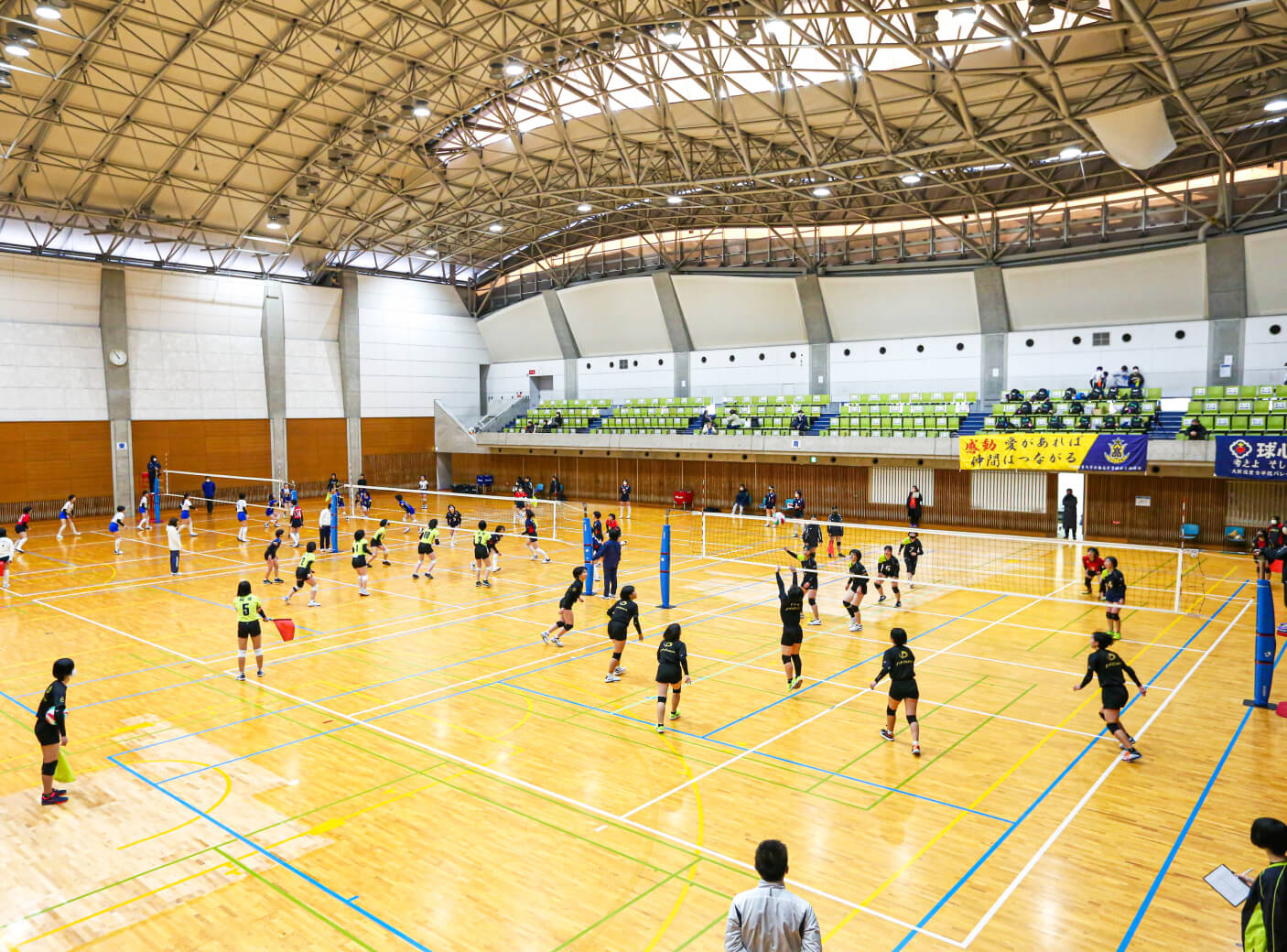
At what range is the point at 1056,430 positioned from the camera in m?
31.3

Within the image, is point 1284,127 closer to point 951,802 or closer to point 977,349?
point 977,349

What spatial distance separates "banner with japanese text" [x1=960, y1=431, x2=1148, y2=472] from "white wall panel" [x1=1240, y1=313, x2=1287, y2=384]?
7101 millimetres

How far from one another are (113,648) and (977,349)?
3613cm

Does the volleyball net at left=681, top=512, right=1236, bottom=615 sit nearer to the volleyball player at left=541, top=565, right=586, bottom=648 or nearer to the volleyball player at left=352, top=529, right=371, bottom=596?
the volleyball player at left=541, top=565, right=586, bottom=648

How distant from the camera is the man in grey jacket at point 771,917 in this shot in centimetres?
452

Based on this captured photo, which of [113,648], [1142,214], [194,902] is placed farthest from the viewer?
[1142,214]

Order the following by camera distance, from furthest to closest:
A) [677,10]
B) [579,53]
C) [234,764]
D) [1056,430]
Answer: [1056,430], [579,53], [677,10], [234,764]

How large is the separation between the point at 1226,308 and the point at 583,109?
27.0 meters

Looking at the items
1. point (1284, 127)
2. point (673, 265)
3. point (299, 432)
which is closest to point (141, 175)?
point (299, 432)

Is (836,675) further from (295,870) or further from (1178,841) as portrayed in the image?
(295,870)

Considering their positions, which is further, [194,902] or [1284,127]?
[1284,127]

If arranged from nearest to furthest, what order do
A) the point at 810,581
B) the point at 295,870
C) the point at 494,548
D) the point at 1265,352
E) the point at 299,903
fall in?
1. the point at 299,903
2. the point at 295,870
3. the point at 810,581
4. the point at 494,548
5. the point at 1265,352

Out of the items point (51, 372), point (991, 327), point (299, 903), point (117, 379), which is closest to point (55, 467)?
point (51, 372)

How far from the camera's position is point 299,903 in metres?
7.56
